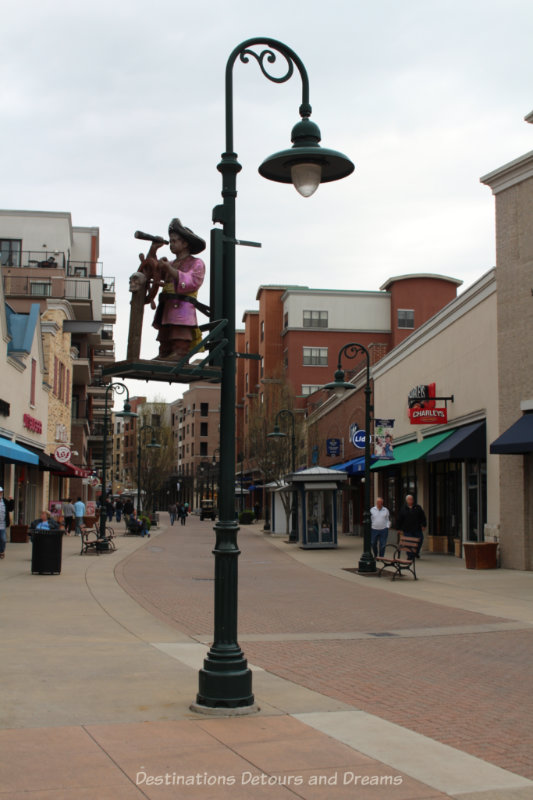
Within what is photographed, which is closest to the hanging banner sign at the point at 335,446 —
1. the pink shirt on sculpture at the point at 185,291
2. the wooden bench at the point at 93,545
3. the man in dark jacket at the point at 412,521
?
the wooden bench at the point at 93,545

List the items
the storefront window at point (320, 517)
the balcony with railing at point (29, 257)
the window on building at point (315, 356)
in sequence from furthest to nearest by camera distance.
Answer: the window on building at point (315, 356)
the balcony with railing at point (29, 257)
the storefront window at point (320, 517)

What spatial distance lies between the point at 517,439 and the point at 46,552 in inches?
446

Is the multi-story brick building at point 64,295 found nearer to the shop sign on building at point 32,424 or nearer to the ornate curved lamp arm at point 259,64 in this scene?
the shop sign on building at point 32,424

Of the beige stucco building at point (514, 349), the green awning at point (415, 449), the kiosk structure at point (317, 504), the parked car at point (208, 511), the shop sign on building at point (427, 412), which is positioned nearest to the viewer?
the beige stucco building at point (514, 349)

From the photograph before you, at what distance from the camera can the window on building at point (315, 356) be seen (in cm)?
7275

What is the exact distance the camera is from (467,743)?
21.3 ft

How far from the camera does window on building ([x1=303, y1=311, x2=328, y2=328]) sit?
241ft

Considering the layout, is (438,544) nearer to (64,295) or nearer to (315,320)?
(64,295)

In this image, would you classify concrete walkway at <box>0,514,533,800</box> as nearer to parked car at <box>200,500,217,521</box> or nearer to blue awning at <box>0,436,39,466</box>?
blue awning at <box>0,436,39,466</box>

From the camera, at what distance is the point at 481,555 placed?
73.5ft

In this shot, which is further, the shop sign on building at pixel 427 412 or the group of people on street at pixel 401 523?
the shop sign on building at pixel 427 412

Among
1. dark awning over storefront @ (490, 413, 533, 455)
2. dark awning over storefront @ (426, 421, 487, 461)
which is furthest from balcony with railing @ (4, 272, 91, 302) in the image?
dark awning over storefront @ (490, 413, 533, 455)

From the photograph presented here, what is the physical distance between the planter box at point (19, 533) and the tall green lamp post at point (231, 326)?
26366mm

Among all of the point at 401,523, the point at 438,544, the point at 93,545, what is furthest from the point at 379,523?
the point at 93,545
